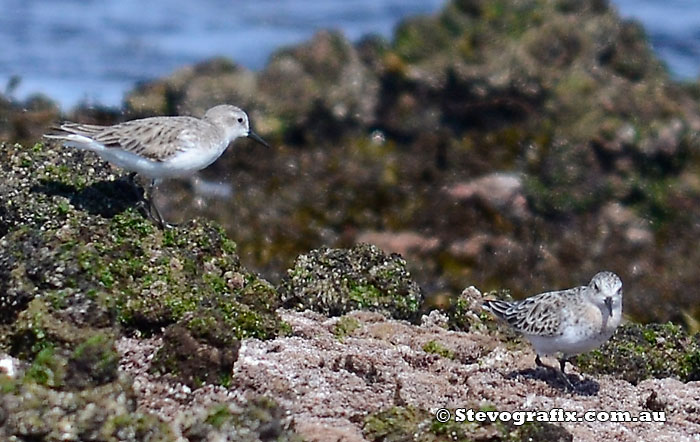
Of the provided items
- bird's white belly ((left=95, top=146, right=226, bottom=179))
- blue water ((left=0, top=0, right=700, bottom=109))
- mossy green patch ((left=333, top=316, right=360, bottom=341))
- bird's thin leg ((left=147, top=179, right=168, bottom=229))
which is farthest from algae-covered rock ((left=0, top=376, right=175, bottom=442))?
blue water ((left=0, top=0, right=700, bottom=109))

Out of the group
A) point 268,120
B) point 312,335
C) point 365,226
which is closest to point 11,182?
point 312,335

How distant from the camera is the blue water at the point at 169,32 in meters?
24.0

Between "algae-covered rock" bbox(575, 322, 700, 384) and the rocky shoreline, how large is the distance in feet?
0.07

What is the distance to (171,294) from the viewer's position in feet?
22.4

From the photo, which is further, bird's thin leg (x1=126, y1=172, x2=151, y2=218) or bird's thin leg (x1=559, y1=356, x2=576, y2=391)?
bird's thin leg (x1=126, y1=172, x2=151, y2=218)

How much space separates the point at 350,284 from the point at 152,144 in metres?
1.83

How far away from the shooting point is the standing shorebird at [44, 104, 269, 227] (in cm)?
811

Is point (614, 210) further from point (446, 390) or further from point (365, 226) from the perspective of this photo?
point (446, 390)

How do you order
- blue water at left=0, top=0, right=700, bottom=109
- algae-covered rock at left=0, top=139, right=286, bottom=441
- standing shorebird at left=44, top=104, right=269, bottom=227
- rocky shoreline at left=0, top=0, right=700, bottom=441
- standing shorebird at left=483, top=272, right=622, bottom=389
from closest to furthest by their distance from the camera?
algae-covered rock at left=0, top=139, right=286, bottom=441 → rocky shoreline at left=0, top=0, right=700, bottom=441 → standing shorebird at left=483, top=272, right=622, bottom=389 → standing shorebird at left=44, top=104, right=269, bottom=227 → blue water at left=0, top=0, right=700, bottom=109

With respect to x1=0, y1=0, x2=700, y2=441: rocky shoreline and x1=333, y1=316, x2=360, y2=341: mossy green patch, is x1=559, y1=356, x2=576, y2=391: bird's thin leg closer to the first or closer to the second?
x1=0, y1=0, x2=700, y2=441: rocky shoreline

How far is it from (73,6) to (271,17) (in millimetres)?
5588

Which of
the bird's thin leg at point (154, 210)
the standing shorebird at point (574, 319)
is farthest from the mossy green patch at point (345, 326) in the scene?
the bird's thin leg at point (154, 210)

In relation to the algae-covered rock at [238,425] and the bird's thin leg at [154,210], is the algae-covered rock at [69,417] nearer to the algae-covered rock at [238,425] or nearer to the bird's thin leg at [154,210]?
the algae-covered rock at [238,425]

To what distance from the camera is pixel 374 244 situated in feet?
41.8
